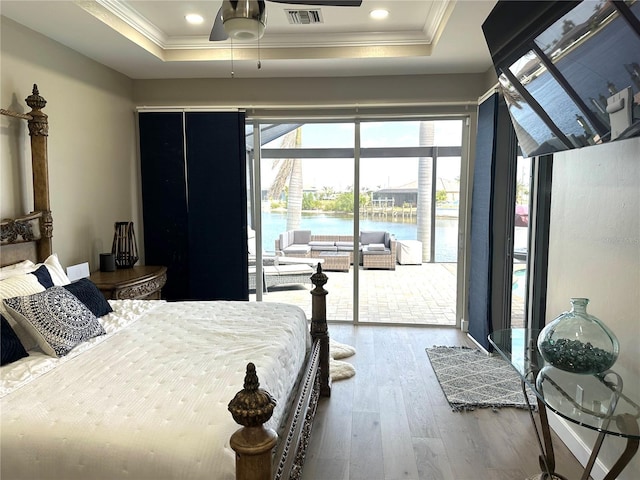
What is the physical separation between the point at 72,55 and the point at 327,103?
7.69ft

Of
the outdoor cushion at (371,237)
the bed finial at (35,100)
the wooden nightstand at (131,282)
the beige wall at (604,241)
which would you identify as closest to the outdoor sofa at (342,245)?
the outdoor cushion at (371,237)

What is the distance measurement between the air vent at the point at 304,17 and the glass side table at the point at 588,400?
2742 mm

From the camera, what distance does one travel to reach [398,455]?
244 cm

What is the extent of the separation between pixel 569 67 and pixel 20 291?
294cm

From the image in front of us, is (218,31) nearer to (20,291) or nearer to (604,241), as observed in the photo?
(20,291)

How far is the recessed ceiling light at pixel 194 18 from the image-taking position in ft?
11.1

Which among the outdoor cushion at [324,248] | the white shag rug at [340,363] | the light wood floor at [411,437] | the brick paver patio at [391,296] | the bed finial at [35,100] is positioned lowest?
the light wood floor at [411,437]

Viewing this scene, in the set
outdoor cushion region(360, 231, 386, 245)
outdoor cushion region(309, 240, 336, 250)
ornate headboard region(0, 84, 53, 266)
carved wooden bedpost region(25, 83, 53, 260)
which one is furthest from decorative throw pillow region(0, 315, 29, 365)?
outdoor cushion region(360, 231, 386, 245)

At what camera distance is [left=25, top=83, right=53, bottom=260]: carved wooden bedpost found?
3.02 metres

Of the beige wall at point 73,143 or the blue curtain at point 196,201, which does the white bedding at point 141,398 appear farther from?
the blue curtain at point 196,201

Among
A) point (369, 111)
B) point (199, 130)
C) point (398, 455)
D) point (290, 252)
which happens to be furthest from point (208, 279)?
point (398, 455)

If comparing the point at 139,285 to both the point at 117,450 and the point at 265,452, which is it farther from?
the point at 265,452

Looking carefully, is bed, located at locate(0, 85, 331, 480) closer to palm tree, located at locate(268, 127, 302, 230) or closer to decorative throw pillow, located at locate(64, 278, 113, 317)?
decorative throw pillow, located at locate(64, 278, 113, 317)

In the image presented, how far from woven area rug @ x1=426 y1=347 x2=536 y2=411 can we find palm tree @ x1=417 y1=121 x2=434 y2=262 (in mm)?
1368
